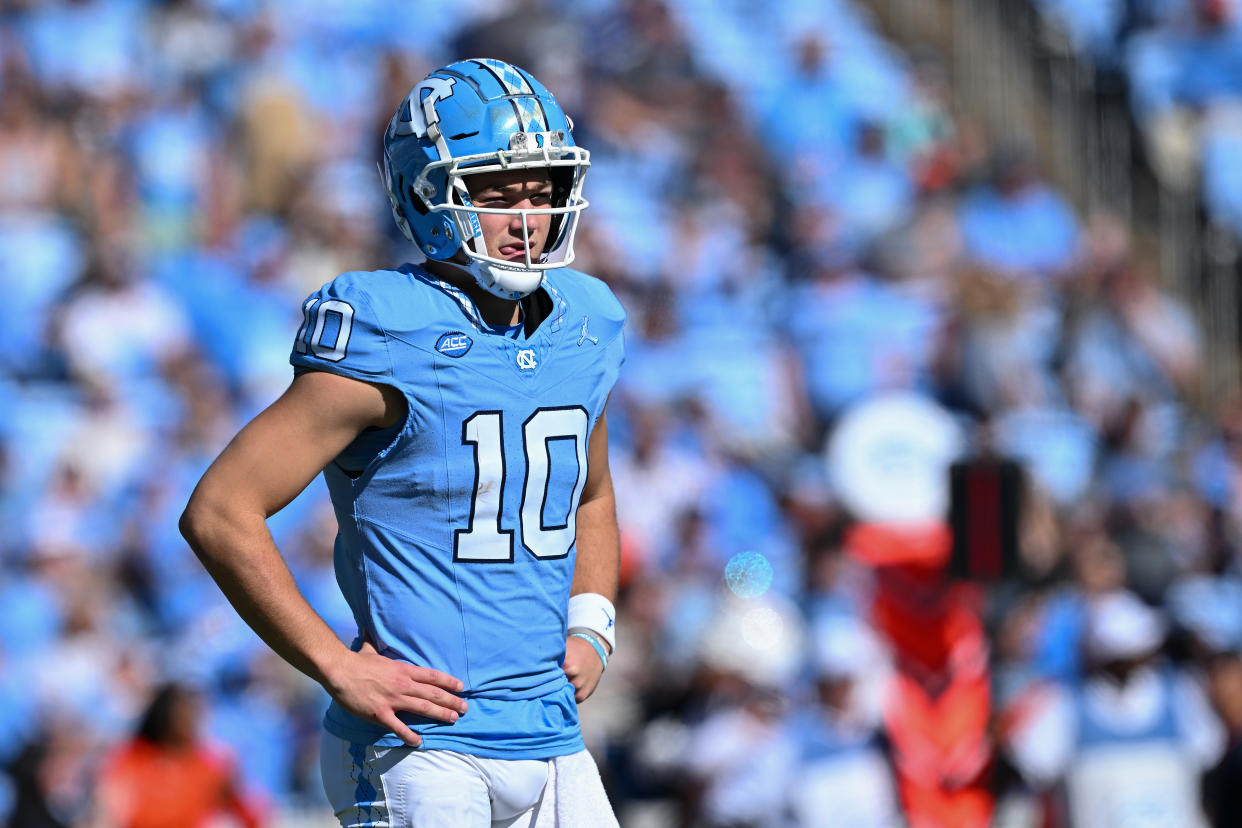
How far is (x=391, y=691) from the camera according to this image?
3027mm

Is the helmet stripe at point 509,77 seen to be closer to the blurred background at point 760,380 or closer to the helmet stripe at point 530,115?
the helmet stripe at point 530,115

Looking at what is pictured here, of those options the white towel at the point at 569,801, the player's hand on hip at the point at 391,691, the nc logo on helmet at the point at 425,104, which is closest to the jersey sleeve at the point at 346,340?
the nc logo on helmet at the point at 425,104

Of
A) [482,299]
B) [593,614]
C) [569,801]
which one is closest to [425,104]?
[482,299]

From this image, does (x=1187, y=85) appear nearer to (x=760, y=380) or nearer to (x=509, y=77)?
(x=760, y=380)

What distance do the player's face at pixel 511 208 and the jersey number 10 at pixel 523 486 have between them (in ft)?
0.93

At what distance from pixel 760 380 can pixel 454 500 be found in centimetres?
786

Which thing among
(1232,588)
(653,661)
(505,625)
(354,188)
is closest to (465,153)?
(505,625)

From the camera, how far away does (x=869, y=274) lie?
11.4 metres

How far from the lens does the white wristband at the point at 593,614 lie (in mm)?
3500

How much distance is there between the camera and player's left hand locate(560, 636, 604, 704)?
3.38m

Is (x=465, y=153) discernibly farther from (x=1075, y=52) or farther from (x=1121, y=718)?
(x=1075, y=52)

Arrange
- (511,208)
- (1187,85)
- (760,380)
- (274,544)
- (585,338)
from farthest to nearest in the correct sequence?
(1187,85)
(760,380)
(585,338)
(511,208)
(274,544)

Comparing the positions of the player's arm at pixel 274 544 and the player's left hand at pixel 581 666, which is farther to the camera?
the player's left hand at pixel 581 666

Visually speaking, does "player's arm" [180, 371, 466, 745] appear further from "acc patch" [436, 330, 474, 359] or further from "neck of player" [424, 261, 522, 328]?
"neck of player" [424, 261, 522, 328]
